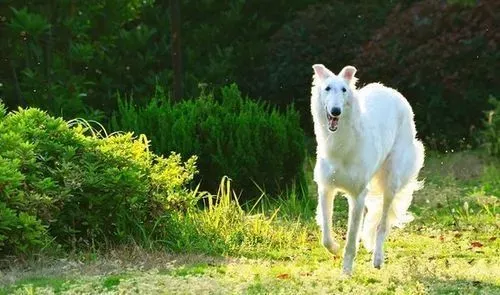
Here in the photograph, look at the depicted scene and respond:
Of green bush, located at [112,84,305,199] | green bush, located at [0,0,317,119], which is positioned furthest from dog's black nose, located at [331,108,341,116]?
green bush, located at [0,0,317,119]

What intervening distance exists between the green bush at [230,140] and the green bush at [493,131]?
173 inches

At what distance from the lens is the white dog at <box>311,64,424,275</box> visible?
301 inches

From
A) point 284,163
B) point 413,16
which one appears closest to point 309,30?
point 413,16

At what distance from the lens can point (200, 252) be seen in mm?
9086

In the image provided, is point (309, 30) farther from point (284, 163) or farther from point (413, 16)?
point (284, 163)

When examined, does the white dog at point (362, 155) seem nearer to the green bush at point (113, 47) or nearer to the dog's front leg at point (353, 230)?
the dog's front leg at point (353, 230)

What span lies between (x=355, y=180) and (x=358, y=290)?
1080mm

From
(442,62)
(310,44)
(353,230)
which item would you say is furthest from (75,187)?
(310,44)

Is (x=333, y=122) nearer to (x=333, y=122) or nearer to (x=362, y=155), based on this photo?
(x=333, y=122)

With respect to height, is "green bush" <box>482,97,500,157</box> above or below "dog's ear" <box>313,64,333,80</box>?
below

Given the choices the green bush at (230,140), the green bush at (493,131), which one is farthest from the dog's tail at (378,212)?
the green bush at (493,131)

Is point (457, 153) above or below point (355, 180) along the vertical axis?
below

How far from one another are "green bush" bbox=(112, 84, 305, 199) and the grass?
42cm

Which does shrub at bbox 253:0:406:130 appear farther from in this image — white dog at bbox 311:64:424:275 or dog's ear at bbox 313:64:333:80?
dog's ear at bbox 313:64:333:80
